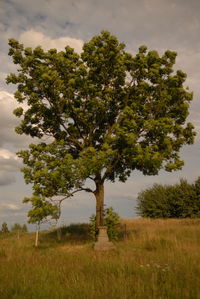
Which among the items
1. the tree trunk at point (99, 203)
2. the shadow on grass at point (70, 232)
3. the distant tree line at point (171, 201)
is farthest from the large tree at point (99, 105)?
the distant tree line at point (171, 201)

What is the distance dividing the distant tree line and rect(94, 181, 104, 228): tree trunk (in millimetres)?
21003

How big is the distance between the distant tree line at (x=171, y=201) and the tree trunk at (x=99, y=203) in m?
21.0

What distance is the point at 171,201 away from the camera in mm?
40250

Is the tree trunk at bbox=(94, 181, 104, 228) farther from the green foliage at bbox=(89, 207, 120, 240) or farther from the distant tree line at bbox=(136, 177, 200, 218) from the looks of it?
the distant tree line at bbox=(136, 177, 200, 218)

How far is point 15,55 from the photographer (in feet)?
67.2

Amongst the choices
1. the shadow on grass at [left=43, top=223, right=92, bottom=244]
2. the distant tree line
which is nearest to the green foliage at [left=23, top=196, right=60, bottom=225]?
the shadow on grass at [left=43, top=223, right=92, bottom=244]

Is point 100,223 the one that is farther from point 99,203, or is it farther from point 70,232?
point 70,232

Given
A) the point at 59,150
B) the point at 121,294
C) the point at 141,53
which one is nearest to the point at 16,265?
the point at 121,294

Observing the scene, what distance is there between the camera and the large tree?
62.4ft

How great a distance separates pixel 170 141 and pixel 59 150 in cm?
771

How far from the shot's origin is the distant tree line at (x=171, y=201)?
127 feet

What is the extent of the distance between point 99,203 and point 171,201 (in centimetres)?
2200

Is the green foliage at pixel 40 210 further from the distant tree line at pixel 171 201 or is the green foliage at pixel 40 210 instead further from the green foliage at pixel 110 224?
the distant tree line at pixel 171 201

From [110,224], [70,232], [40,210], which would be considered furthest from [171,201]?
[40,210]
